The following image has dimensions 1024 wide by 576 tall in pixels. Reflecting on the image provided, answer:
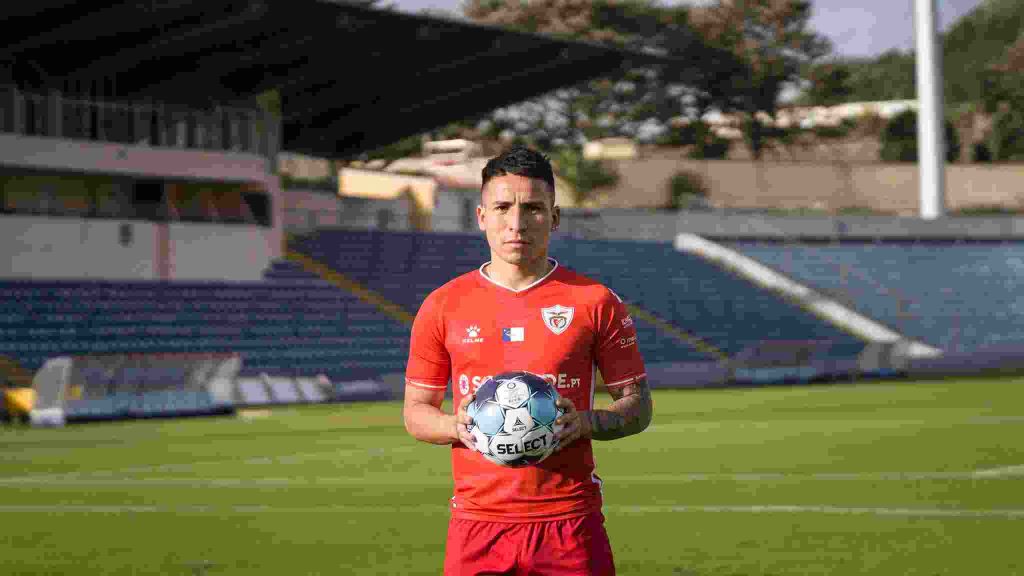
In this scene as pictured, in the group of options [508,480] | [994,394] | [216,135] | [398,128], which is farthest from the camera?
[398,128]

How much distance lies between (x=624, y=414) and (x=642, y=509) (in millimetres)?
9264

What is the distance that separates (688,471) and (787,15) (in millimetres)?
70491

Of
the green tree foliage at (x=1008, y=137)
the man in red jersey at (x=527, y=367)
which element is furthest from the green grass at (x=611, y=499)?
the green tree foliage at (x=1008, y=137)

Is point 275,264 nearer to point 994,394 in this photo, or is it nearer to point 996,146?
point 994,394

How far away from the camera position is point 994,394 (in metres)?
37.5

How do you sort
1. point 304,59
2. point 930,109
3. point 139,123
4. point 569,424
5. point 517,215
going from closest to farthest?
point 569,424 → point 517,215 → point 139,123 → point 304,59 → point 930,109

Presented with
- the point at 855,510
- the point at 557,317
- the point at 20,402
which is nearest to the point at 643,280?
the point at 20,402

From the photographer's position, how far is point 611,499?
15266mm

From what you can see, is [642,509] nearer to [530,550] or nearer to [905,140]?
[530,550]

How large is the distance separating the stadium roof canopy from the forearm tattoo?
37.9 m

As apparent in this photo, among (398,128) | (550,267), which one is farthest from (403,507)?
(398,128)

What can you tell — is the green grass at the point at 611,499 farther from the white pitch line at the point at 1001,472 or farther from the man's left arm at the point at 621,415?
the man's left arm at the point at 621,415

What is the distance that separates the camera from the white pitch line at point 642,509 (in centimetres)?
1345

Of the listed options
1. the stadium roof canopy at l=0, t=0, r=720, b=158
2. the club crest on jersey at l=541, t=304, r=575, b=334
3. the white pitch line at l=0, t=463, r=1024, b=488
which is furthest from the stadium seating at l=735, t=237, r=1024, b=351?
the club crest on jersey at l=541, t=304, r=575, b=334
